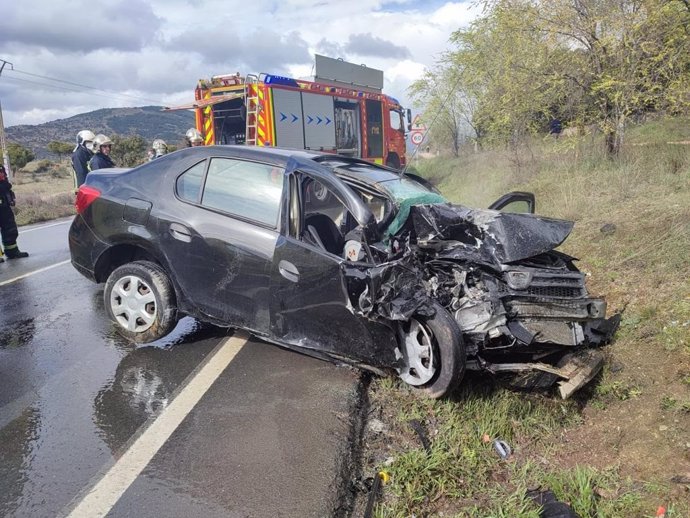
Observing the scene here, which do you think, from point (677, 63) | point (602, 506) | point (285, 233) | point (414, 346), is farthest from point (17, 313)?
point (677, 63)

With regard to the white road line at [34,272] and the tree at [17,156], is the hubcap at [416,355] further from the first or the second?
the tree at [17,156]

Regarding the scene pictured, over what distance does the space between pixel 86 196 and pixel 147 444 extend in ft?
8.93

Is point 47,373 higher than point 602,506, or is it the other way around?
point 47,373

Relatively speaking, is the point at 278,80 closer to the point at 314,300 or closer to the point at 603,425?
the point at 314,300

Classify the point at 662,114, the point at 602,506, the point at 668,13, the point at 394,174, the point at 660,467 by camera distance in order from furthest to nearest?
the point at 662,114, the point at 668,13, the point at 394,174, the point at 660,467, the point at 602,506

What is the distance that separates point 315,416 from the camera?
134 inches

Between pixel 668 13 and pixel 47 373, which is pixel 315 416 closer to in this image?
pixel 47 373

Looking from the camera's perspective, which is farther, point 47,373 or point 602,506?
point 47,373

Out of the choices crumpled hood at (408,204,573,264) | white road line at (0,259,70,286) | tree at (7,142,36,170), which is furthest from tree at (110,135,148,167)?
crumpled hood at (408,204,573,264)

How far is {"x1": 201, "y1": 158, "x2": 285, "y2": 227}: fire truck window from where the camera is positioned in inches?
157

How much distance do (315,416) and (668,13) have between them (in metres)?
7.96

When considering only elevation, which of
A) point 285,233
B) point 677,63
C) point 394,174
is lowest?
point 285,233

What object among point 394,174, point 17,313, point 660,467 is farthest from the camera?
point 17,313

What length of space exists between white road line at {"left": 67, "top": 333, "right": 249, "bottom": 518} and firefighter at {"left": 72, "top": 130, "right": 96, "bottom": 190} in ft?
18.3
